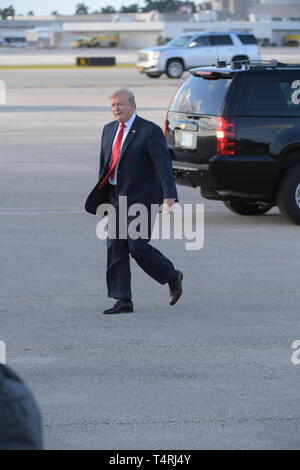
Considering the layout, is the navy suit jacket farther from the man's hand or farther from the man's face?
the man's face

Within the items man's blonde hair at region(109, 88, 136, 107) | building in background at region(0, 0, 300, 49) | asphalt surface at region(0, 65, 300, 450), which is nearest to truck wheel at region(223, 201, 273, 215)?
asphalt surface at region(0, 65, 300, 450)

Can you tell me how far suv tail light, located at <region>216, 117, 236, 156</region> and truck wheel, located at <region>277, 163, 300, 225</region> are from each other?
697 mm

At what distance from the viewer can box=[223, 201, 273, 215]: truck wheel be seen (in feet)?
50.2

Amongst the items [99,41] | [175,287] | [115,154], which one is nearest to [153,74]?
[175,287]

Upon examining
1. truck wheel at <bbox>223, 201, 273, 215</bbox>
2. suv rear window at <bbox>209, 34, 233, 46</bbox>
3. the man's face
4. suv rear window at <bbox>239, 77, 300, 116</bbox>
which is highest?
the man's face

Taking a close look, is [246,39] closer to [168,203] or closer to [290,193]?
[290,193]

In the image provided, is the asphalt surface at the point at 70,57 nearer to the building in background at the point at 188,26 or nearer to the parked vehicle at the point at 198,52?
the parked vehicle at the point at 198,52

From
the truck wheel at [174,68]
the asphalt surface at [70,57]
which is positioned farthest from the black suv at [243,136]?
the asphalt surface at [70,57]

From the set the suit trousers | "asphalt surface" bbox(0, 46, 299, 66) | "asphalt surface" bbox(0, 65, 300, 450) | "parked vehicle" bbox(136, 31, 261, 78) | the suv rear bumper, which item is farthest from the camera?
"asphalt surface" bbox(0, 46, 299, 66)

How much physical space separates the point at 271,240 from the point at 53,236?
7.94 ft

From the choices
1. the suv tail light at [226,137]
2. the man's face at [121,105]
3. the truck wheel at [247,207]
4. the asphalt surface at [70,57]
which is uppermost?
the man's face at [121,105]

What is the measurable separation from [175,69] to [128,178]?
1907 inches

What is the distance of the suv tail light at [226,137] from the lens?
45.8ft

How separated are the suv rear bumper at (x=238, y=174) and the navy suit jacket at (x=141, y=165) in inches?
177
